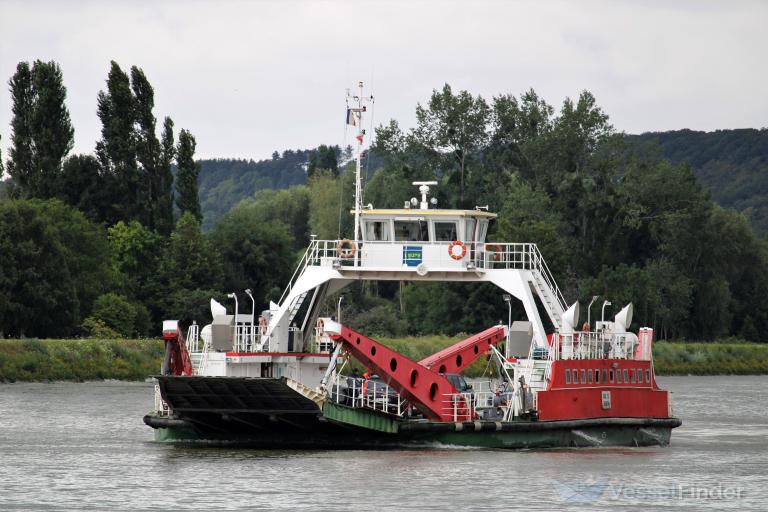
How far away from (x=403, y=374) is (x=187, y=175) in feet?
185

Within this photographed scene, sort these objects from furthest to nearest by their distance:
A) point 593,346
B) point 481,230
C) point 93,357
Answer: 1. point 93,357
2. point 481,230
3. point 593,346

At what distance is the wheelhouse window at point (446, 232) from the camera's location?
1598 inches

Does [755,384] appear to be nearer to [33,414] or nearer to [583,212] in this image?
[583,212]

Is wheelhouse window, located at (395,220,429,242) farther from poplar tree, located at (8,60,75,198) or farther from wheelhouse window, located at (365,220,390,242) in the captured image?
poplar tree, located at (8,60,75,198)

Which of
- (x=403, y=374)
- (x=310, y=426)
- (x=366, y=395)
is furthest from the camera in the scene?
(x=366, y=395)

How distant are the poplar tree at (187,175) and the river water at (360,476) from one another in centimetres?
4623

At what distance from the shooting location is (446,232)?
40656mm

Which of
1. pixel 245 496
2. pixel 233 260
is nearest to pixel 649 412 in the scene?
pixel 245 496

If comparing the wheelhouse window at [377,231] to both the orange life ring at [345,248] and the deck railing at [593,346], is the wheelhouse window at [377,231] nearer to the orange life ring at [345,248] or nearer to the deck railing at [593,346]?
the orange life ring at [345,248]

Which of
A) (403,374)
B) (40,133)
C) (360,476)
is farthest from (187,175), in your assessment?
(360,476)

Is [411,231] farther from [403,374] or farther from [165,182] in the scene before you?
[165,182]

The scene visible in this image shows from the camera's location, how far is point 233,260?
90.8 m

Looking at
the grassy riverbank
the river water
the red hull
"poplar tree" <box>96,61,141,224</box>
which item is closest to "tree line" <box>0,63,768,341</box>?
"poplar tree" <box>96,61,141,224</box>

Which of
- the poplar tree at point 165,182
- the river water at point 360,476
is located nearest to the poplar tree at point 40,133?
the poplar tree at point 165,182
